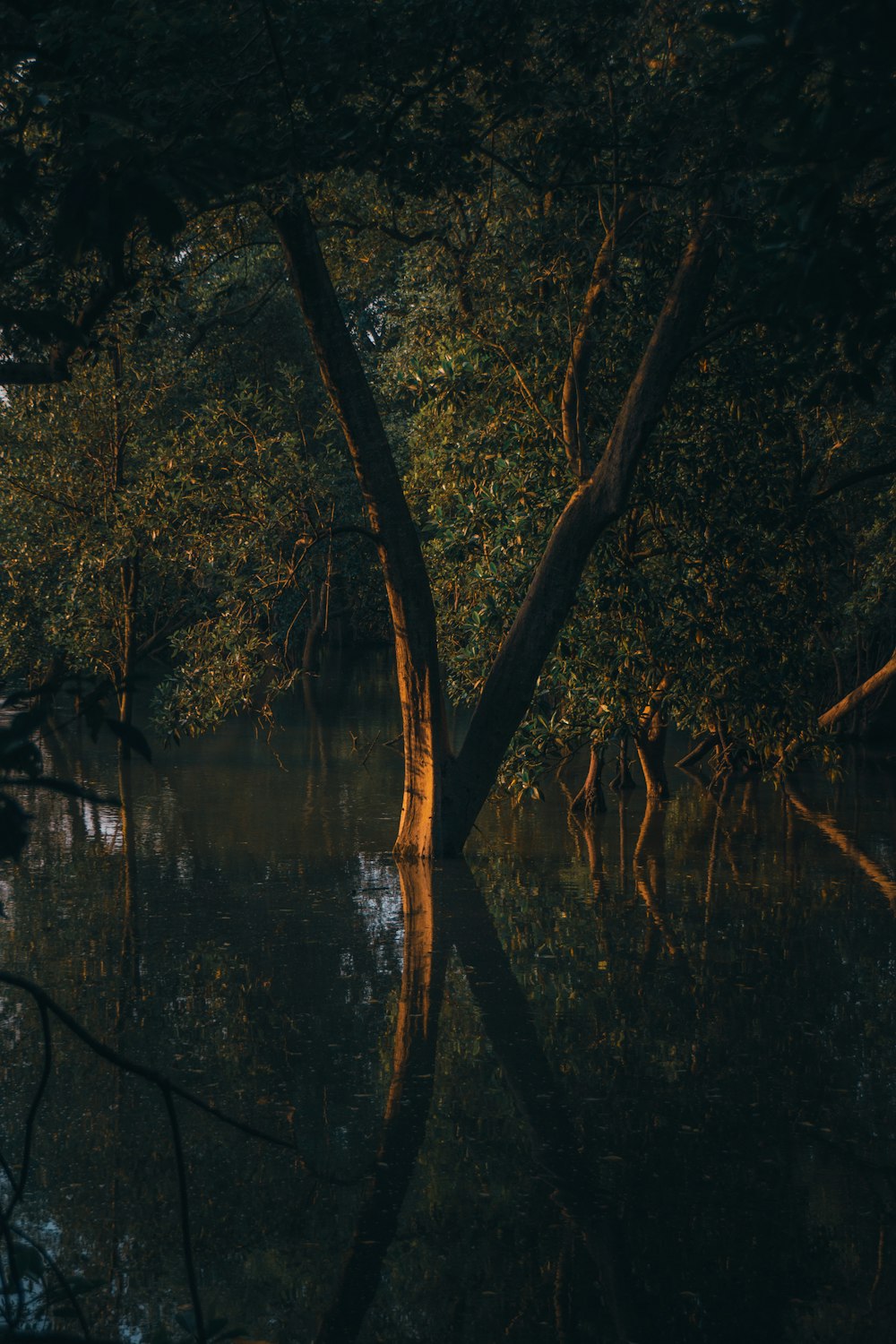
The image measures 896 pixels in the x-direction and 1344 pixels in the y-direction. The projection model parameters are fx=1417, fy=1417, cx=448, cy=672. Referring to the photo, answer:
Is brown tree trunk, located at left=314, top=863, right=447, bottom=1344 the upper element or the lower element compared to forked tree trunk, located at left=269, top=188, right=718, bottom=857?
lower

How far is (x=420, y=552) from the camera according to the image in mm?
13938

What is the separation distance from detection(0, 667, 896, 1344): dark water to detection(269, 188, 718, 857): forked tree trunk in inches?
37.8

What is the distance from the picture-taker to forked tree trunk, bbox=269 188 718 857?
13.0 metres

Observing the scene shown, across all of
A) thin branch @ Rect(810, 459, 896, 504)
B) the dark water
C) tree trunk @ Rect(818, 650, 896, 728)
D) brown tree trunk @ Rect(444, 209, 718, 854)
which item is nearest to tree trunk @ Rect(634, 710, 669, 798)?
tree trunk @ Rect(818, 650, 896, 728)

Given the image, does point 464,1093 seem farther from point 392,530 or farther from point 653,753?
point 653,753

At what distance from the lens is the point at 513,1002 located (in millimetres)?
9750

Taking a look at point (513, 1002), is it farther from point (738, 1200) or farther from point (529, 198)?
point (529, 198)

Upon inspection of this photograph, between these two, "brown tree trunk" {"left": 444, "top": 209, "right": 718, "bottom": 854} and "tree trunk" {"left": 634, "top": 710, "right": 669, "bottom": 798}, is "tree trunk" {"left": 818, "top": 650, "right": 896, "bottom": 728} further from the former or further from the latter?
"brown tree trunk" {"left": 444, "top": 209, "right": 718, "bottom": 854}

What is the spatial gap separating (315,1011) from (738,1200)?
151 inches

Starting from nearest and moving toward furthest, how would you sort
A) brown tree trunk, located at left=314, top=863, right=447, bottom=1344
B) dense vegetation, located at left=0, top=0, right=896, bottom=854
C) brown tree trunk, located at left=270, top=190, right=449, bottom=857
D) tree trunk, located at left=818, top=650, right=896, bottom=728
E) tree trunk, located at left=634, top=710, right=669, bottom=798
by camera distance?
brown tree trunk, located at left=314, top=863, right=447, bottom=1344 → dense vegetation, located at left=0, top=0, right=896, bottom=854 → brown tree trunk, located at left=270, top=190, right=449, bottom=857 → tree trunk, located at left=634, top=710, right=669, bottom=798 → tree trunk, located at left=818, top=650, right=896, bottom=728

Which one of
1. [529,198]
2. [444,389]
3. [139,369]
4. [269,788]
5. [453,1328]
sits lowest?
[453,1328]

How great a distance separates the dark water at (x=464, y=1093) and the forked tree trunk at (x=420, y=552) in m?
0.96

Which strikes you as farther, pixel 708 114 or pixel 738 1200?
pixel 708 114

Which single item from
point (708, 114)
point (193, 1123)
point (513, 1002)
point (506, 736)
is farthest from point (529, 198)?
point (193, 1123)
